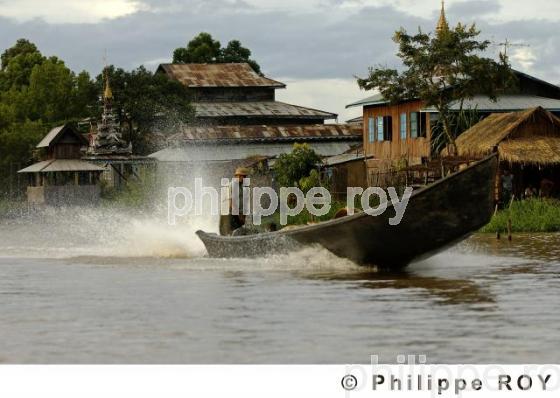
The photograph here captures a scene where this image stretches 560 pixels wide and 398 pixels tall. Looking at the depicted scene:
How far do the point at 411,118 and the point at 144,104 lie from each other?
17732 millimetres

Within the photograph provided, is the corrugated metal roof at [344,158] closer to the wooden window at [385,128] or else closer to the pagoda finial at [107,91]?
the wooden window at [385,128]

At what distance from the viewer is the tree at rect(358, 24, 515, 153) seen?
113ft

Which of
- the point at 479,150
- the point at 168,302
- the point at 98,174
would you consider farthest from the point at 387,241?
the point at 98,174

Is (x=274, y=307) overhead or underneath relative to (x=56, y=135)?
underneath

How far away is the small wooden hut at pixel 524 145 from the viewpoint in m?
30.1

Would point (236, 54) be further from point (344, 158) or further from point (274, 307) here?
point (274, 307)

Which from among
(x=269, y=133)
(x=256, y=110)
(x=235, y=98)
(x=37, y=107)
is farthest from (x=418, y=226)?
(x=37, y=107)

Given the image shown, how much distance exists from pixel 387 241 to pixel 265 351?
6305 millimetres

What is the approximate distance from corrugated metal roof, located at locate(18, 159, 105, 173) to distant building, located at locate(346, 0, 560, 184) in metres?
15.5

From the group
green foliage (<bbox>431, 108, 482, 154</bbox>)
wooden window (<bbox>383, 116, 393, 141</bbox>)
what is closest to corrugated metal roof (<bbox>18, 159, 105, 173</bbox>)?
wooden window (<bbox>383, 116, 393, 141</bbox>)

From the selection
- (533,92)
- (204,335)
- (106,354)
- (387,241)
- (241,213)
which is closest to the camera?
(106,354)

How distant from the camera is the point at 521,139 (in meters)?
30.8

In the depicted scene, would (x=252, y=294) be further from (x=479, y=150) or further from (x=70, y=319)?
(x=479, y=150)

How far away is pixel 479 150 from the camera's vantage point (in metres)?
30.9
